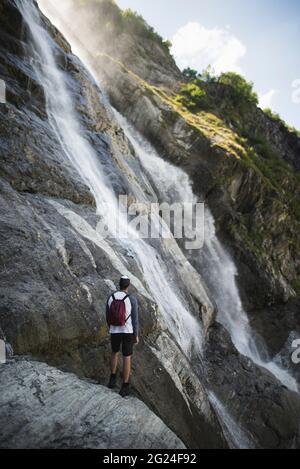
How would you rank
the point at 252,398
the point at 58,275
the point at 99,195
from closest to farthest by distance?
the point at 58,275 < the point at 99,195 < the point at 252,398

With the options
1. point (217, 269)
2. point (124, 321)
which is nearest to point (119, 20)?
point (217, 269)

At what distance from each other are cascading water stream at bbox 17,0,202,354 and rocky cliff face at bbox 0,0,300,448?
0.33 ft

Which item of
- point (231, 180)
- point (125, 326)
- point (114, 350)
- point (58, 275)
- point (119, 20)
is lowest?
point (58, 275)

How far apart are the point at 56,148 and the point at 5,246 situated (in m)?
5.82

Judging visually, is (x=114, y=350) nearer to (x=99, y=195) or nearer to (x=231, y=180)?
(x=99, y=195)

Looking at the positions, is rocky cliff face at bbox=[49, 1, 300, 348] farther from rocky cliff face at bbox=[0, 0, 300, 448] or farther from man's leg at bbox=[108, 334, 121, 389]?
man's leg at bbox=[108, 334, 121, 389]

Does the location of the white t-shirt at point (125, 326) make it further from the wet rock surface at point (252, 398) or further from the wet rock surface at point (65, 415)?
the wet rock surface at point (252, 398)

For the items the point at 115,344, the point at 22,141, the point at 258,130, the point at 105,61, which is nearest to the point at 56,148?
the point at 22,141

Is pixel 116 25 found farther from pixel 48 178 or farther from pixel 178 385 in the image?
pixel 178 385

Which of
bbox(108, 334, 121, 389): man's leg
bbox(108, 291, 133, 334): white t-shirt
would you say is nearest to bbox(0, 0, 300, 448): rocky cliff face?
bbox(108, 334, 121, 389): man's leg

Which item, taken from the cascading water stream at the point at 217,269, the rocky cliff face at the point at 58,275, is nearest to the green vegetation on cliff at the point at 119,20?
the cascading water stream at the point at 217,269

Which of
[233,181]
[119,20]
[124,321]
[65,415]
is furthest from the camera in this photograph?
[119,20]

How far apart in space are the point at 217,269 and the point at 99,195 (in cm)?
1255

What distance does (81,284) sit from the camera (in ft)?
25.9
